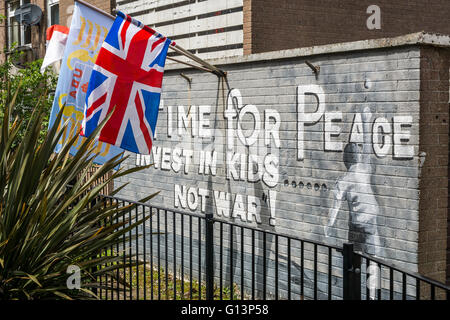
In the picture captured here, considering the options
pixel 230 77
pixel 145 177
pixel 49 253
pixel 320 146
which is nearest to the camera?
pixel 49 253

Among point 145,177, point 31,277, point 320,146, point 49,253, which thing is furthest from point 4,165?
point 145,177

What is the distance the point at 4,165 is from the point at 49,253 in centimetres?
84

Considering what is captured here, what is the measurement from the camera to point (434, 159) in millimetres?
6371

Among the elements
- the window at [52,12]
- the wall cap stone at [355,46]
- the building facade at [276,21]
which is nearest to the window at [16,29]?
the window at [52,12]

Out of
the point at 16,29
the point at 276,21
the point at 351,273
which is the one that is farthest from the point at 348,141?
the point at 16,29

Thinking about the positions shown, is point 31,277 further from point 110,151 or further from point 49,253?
point 110,151

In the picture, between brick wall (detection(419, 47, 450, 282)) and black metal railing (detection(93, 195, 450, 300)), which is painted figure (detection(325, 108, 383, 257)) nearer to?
black metal railing (detection(93, 195, 450, 300))

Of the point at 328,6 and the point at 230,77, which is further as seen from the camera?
the point at 328,6

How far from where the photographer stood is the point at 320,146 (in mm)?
7359

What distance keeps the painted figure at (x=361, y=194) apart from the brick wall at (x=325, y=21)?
345 centimetres

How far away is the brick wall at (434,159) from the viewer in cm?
629

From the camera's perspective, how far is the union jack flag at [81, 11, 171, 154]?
777cm
